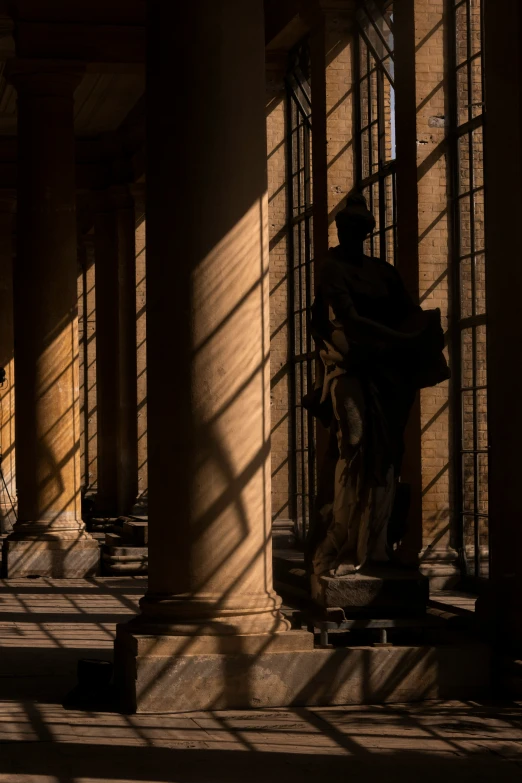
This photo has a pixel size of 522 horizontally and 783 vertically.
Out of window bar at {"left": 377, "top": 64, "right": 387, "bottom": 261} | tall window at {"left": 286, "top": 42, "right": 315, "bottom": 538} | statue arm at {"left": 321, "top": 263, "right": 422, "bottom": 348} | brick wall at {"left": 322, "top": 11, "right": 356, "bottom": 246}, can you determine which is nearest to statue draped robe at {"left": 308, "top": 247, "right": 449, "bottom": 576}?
statue arm at {"left": 321, "top": 263, "right": 422, "bottom": 348}

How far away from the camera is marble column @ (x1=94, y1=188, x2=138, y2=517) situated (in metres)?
31.8

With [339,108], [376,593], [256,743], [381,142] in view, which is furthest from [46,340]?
[256,743]

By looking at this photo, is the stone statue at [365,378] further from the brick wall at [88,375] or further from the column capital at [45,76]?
the brick wall at [88,375]

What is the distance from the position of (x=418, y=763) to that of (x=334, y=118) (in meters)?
13.6

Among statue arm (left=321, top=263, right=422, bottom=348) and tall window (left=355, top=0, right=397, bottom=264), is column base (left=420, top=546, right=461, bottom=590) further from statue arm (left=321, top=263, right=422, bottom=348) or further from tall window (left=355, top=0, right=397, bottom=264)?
statue arm (left=321, top=263, right=422, bottom=348)

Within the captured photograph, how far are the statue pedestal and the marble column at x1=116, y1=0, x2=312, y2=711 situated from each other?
65 cm

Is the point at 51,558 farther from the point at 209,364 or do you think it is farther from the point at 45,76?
the point at 209,364

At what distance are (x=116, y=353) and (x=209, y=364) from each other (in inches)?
916

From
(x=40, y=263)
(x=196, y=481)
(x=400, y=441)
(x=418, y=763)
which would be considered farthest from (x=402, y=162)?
(x=418, y=763)

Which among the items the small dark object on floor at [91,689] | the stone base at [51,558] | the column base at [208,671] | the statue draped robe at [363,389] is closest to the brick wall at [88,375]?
the stone base at [51,558]

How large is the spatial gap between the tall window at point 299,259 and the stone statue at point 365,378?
1200 cm

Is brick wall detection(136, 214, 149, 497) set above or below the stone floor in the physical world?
above

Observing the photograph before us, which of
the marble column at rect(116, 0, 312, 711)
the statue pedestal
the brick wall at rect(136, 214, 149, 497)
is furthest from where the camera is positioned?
the brick wall at rect(136, 214, 149, 497)

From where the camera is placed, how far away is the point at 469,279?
17031 mm
